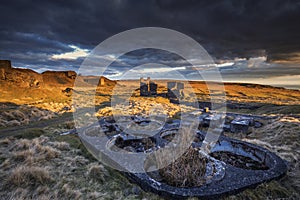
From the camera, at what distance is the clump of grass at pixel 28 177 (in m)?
4.38

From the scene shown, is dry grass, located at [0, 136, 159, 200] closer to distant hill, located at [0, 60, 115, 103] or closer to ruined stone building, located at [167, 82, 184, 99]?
distant hill, located at [0, 60, 115, 103]

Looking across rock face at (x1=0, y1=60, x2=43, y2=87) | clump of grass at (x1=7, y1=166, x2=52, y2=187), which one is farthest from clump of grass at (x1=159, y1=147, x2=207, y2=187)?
rock face at (x1=0, y1=60, x2=43, y2=87)

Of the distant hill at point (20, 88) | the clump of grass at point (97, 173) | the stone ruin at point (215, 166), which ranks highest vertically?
the distant hill at point (20, 88)

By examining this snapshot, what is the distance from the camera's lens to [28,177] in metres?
4.62

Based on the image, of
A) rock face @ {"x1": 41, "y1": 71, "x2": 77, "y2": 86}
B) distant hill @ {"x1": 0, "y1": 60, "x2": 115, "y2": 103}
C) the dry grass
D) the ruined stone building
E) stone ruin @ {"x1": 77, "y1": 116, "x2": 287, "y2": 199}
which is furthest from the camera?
rock face @ {"x1": 41, "y1": 71, "x2": 77, "y2": 86}

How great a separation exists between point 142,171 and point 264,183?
381 centimetres

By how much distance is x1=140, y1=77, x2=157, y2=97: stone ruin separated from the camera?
126ft

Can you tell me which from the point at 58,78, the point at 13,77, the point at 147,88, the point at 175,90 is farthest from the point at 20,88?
the point at 58,78

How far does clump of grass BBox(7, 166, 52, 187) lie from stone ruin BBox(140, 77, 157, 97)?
1309 inches

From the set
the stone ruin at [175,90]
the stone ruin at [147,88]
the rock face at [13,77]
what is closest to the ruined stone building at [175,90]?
the stone ruin at [175,90]

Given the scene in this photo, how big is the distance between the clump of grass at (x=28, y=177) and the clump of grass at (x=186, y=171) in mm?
3687

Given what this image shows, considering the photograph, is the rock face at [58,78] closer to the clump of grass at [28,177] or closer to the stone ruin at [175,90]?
the stone ruin at [175,90]

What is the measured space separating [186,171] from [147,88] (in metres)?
34.8

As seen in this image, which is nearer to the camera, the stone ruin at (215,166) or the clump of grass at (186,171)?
the stone ruin at (215,166)
